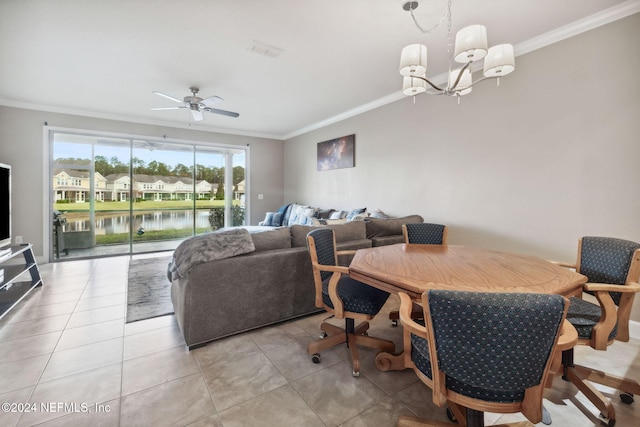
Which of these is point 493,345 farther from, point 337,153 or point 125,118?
point 125,118

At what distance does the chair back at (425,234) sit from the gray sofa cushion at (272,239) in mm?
1188

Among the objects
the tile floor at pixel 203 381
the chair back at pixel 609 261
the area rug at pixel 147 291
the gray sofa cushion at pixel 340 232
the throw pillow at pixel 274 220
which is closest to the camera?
the tile floor at pixel 203 381

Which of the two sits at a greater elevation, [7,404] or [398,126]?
[398,126]

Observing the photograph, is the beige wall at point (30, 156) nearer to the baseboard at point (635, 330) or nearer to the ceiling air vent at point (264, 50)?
the ceiling air vent at point (264, 50)

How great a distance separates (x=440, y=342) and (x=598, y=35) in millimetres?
3145

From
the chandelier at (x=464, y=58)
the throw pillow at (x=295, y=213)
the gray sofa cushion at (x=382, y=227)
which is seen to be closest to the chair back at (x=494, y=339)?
the chandelier at (x=464, y=58)

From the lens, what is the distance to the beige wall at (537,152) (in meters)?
2.30

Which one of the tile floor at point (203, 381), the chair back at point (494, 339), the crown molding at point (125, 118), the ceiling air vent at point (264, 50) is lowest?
the tile floor at point (203, 381)

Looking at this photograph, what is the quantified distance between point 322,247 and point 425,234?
1.20 metres

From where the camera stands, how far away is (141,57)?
9.92 feet

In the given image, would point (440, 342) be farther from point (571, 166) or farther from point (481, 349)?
point (571, 166)

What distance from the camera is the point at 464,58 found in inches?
68.1

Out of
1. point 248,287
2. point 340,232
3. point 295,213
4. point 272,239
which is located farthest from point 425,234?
point 295,213

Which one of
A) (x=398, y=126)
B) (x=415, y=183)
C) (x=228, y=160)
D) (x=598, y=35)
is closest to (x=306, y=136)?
(x=228, y=160)
